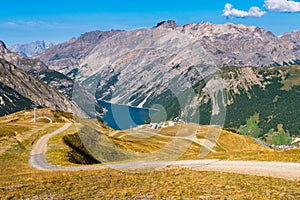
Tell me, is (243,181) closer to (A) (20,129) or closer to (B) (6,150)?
(B) (6,150)

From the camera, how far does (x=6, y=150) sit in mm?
80812

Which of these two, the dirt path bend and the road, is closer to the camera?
the road

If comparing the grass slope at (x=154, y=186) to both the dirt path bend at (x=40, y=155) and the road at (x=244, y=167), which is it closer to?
the road at (x=244, y=167)

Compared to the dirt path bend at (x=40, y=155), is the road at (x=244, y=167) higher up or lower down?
higher up

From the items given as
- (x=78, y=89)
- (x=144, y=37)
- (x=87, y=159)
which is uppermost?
(x=144, y=37)

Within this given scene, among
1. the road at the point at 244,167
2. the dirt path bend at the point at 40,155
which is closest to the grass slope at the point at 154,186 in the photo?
the road at the point at 244,167

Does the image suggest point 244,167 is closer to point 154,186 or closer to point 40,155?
point 154,186

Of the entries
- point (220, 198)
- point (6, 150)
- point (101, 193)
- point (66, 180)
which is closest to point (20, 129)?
point (6, 150)

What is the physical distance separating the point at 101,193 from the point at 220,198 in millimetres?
11738

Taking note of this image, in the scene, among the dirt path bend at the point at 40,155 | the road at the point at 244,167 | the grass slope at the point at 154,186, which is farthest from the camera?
the dirt path bend at the point at 40,155

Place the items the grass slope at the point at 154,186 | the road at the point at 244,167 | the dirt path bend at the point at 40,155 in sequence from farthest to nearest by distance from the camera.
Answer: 1. the dirt path bend at the point at 40,155
2. the road at the point at 244,167
3. the grass slope at the point at 154,186

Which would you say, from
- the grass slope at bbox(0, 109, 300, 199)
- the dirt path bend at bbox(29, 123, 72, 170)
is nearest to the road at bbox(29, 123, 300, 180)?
the dirt path bend at bbox(29, 123, 72, 170)

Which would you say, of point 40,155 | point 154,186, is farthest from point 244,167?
point 40,155

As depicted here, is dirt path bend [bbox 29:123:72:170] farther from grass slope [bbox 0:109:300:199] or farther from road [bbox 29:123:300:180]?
grass slope [bbox 0:109:300:199]
